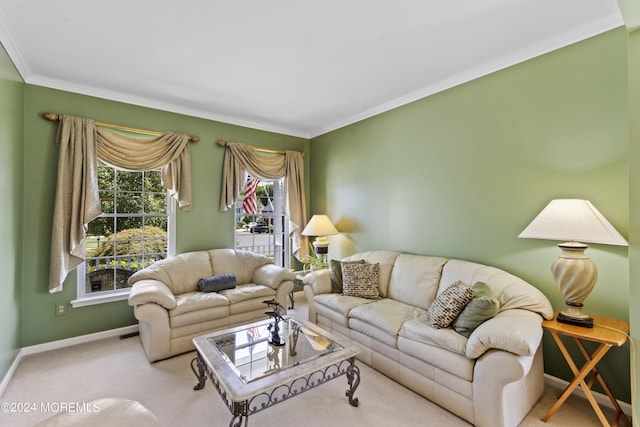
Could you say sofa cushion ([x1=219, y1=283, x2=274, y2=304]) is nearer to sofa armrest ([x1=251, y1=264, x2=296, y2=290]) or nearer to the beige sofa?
sofa armrest ([x1=251, y1=264, x2=296, y2=290])

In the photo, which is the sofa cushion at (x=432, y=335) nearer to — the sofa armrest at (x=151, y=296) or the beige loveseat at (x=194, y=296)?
the beige loveseat at (x=194, y=296)

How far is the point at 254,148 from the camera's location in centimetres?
459

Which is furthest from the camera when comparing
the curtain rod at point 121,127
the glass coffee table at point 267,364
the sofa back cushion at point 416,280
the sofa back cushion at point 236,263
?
the sofa back cushion at point 236,263

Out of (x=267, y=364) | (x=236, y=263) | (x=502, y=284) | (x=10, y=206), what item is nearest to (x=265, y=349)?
(x=267, y=364)

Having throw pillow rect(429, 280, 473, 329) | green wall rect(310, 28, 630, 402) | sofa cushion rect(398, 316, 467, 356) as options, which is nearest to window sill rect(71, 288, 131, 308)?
green wall rect(310, 28, 630, 402)

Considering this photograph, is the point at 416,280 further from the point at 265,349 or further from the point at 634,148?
the point at 634,148

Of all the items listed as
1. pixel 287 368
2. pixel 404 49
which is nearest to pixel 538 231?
pixel 404 49

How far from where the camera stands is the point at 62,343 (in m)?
3.19

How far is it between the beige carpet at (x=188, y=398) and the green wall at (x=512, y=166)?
109cm

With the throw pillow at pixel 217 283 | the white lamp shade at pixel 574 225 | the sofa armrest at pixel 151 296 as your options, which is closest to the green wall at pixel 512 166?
the white lamp shade at pixel 574 225

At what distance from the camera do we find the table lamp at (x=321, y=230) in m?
4.44

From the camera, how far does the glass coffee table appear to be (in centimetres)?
179

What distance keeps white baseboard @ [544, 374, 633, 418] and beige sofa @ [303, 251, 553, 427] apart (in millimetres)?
254

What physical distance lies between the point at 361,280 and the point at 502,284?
4.59 feet
